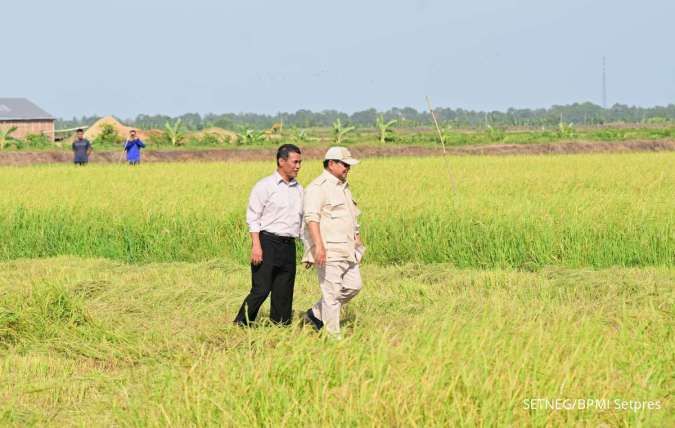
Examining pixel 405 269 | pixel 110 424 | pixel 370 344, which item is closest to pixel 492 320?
pixel 370 344

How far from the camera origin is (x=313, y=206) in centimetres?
673

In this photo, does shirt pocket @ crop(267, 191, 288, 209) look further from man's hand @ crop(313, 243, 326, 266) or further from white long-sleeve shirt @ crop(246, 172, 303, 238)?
man's hand @ crop(313, 243, 326, 266)

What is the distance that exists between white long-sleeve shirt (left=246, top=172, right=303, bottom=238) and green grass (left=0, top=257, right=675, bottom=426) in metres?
0.78

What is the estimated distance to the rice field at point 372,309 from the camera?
434 centimetres

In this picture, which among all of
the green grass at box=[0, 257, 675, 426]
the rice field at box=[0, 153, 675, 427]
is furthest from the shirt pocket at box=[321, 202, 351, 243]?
the green grass at box=[0, 257, 675, 426]

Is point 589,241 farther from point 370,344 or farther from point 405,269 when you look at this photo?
point 370,344

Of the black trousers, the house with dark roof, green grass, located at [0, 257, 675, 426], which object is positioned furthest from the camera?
the house with dark roof

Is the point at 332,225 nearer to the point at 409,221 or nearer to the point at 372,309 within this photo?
the point at 372,309

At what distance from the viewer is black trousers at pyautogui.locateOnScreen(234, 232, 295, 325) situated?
7016mm

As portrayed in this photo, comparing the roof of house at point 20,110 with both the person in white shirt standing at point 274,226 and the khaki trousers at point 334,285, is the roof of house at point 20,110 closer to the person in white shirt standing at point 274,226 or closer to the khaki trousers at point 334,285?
the person in white shirt standing at point 274,226

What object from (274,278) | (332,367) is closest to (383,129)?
(274,278)

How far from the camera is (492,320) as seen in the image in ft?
17.9

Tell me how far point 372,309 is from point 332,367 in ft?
11.0

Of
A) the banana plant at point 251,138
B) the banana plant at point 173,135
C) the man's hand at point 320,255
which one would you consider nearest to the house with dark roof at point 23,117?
the banana plant at point 173,135
